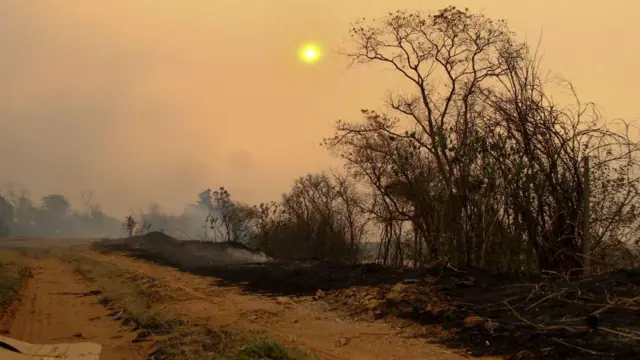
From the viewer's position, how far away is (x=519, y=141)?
1210 cm

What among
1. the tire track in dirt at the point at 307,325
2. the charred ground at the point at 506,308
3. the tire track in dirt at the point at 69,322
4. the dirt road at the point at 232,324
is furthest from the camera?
the tire track in dirt at the point at 69,322

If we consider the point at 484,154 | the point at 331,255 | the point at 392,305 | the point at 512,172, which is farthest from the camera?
the point at 331,255

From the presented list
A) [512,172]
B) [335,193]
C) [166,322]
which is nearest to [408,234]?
[335,193]

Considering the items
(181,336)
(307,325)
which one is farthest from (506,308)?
(181,336)

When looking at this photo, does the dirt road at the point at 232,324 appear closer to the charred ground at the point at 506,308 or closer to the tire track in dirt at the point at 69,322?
the tire track in dirt at the point at 69,322

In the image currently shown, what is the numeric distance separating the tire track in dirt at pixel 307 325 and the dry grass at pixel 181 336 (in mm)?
609

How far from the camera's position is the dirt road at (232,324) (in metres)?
7.98

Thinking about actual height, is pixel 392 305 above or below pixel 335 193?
below

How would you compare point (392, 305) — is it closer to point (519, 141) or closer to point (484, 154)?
point (519, 141)

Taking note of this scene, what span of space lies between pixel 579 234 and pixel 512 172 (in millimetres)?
2628

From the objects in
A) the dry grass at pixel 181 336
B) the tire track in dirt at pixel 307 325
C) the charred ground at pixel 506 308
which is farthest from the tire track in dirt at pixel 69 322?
the charred ground at pixel 506 308

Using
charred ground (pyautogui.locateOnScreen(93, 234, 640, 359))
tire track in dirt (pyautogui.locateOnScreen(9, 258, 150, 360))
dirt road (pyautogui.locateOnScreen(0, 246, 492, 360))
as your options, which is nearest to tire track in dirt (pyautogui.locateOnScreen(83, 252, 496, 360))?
dirt road (pyautogui.locateOnScreen(0, 246, 492, 360))

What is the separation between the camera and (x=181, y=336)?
8406 mm

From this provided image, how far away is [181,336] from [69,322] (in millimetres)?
4100
